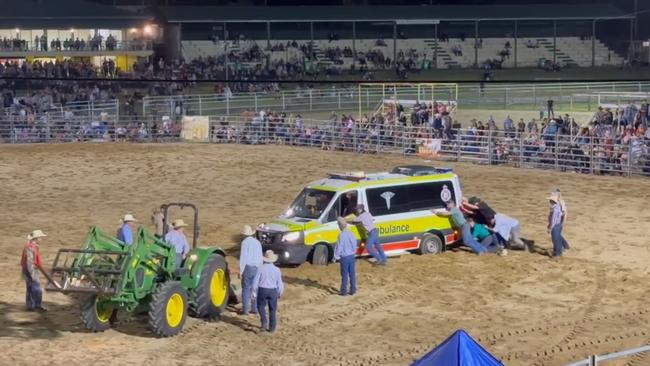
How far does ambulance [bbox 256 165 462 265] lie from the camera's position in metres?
17.5

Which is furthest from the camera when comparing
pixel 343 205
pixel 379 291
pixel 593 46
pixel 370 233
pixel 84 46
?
pixel 593 46

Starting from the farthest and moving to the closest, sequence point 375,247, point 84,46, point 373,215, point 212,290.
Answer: point 84,46
point 373,215
point 375,247
point 212,290

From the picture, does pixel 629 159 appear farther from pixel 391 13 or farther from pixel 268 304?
pixel 391 13

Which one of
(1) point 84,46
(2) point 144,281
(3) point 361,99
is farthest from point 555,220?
(1) point 84,46

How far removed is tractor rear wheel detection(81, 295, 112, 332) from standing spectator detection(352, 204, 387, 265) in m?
4.96

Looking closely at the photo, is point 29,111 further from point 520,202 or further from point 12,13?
point 520,202

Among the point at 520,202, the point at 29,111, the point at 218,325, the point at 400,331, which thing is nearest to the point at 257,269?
the point at 218,325

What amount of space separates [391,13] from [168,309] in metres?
49.3

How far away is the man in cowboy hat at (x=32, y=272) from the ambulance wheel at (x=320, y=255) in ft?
14.9

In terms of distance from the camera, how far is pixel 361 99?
49188 mm

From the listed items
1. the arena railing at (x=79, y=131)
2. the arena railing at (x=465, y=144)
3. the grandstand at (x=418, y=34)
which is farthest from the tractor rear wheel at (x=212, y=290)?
the grandstand at (x=418, y=34)

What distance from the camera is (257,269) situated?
1458cm

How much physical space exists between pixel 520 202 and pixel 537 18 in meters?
39.8

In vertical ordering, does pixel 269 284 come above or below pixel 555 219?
below
